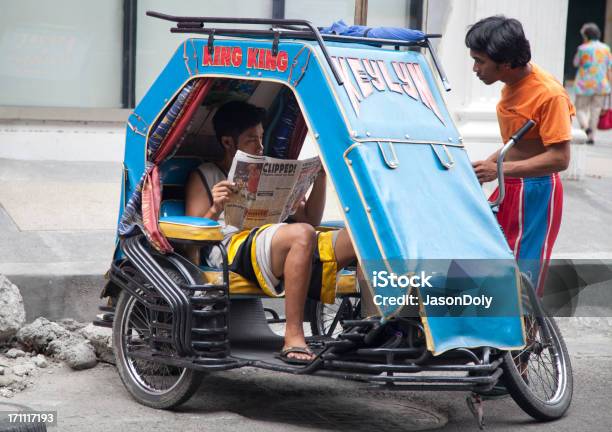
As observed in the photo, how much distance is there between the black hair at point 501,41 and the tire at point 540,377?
1.25 meters

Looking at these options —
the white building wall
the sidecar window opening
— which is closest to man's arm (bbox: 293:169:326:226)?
the sidecar window opening

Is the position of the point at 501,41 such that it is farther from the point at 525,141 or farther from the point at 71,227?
the point at 71,227

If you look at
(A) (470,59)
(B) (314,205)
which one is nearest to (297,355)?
(B) (314,205)

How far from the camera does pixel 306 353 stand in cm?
498

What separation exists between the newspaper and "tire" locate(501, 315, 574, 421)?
4.26 ft

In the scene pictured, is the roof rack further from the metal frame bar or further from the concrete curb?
the metal frame bar

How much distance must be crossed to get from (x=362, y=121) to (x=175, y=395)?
1.52 m

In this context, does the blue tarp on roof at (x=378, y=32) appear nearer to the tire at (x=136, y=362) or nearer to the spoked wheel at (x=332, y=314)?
the spoked wheel at (x=332, y=314)

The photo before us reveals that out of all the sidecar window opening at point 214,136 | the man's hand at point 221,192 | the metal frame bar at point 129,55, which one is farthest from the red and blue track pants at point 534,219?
the metal frame bar at point 129,55

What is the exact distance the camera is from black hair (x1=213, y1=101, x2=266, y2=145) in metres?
5.57

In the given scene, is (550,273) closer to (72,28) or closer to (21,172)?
(21,172)

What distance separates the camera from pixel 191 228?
16.7 ft

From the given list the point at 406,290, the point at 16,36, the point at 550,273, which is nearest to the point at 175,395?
the point at 406,290

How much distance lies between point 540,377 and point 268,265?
141 centimetres
